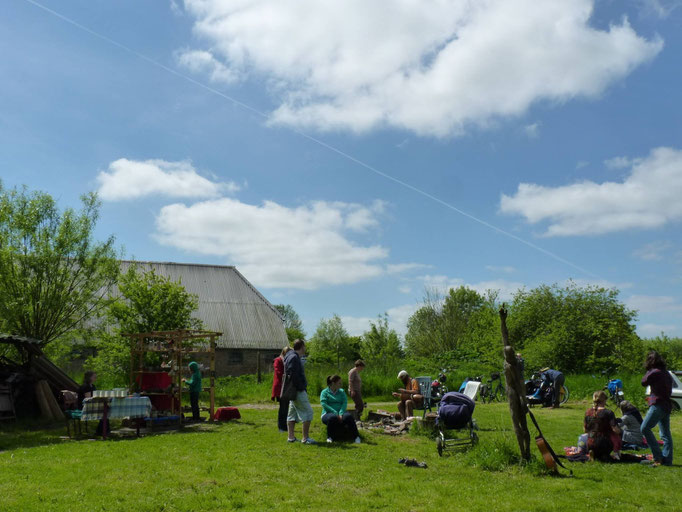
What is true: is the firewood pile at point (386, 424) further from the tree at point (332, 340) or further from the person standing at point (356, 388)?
the tree at point (332, 340)

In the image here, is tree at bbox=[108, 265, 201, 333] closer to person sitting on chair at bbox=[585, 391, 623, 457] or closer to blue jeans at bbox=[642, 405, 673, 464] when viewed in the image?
person sitting on chair at bbox=[585, 391, 623, 457]

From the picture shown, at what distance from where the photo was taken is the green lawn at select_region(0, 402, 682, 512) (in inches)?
229

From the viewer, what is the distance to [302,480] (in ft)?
22.2

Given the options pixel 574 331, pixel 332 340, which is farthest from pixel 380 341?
pixel 574 331

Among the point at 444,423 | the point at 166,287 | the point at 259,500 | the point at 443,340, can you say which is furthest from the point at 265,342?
the point at 259,500

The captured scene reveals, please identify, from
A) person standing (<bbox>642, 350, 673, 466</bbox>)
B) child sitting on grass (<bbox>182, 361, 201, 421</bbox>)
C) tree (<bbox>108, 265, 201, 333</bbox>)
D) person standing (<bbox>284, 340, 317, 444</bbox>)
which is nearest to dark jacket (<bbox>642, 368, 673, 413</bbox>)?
person standing (<bbox>642, 350, 673, 466</bbox>)

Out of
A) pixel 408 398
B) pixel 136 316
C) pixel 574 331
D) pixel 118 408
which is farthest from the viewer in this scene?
pixel 574 331

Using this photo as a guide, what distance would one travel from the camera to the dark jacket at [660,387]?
8.34 metres

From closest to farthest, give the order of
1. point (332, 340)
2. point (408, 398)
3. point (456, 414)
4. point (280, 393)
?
point (456, 414), point (280, 393), point (408, 398), point (332, 340)

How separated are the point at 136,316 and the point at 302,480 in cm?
1575

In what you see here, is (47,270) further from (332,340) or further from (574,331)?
(332,340)

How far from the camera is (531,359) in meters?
24.0

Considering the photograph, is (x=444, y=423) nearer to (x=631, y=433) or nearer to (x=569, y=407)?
(x=631, y=433)

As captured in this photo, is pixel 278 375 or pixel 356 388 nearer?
pixel 278 375
